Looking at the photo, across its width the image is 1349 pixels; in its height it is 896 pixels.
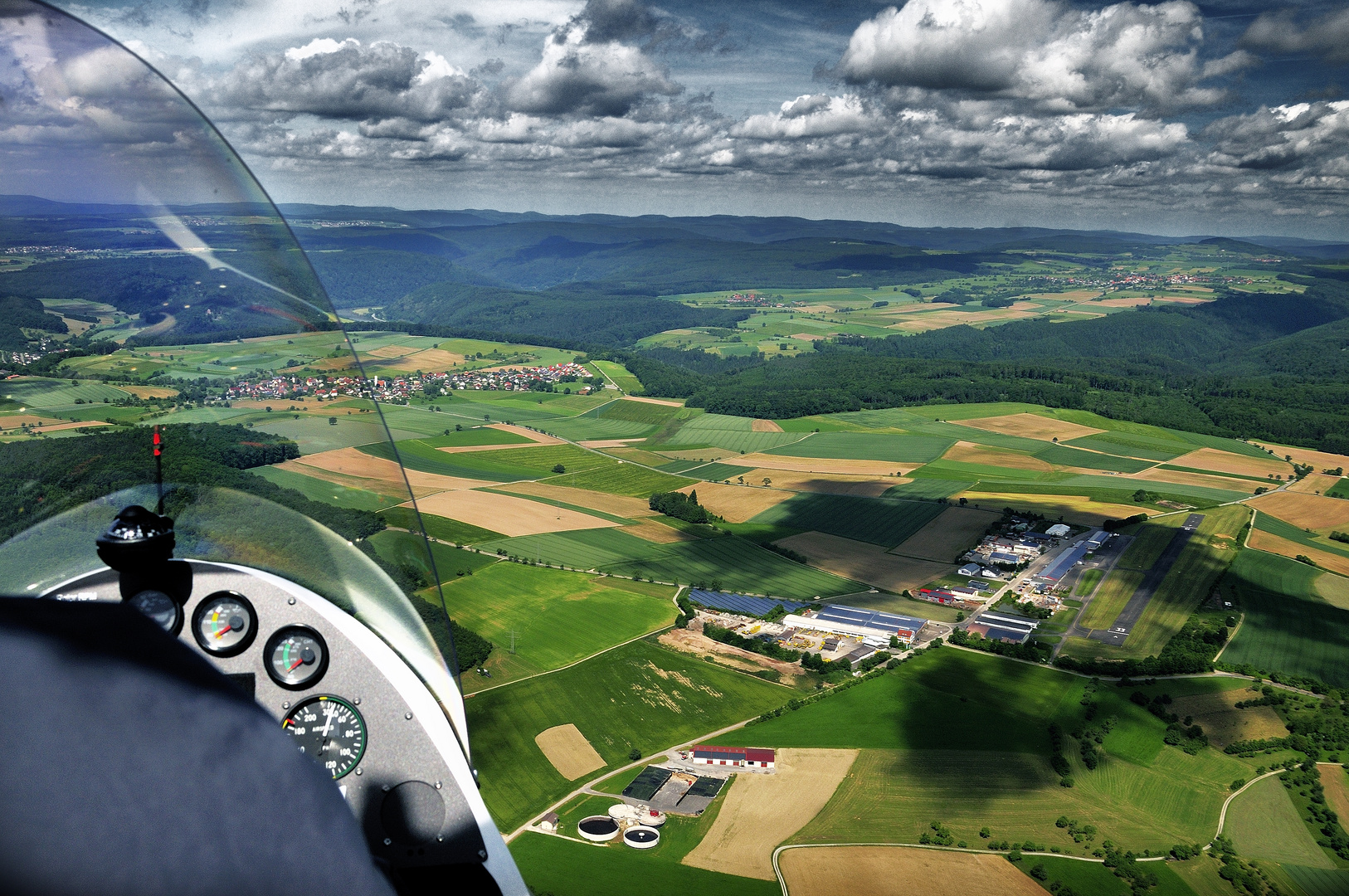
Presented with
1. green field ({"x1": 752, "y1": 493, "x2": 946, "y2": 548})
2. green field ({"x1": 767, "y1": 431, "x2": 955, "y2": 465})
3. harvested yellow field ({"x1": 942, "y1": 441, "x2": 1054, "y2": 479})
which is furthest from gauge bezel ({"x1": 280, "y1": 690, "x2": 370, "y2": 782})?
harvested yellow field ({"x1": 942, "y1": 441, "x2": 1054, "y2": 479})

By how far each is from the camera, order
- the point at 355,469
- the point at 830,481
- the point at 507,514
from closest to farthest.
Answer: the point at 355,469, the point at 507,514, the point at 830,481

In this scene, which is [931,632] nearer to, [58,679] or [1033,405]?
[58,679]

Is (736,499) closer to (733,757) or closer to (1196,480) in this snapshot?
(733,757)

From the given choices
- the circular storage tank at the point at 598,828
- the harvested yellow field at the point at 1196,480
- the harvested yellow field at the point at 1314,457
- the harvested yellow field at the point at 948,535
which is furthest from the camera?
the harvested yellow field at the point at 1314,457

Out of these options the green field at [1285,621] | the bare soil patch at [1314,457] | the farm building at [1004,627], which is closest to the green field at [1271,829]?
the green field at [1285,621]

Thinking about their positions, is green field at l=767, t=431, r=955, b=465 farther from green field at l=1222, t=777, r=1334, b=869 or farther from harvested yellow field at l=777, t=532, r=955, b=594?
green field at l=1222, t=777, r=1334, b=869

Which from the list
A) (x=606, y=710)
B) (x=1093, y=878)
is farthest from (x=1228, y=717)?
(x=606, y=710)

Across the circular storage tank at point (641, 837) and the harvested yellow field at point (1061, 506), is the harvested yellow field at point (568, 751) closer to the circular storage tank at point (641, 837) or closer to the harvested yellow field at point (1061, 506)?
the circular storage tank at point (641, 837)
